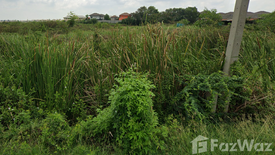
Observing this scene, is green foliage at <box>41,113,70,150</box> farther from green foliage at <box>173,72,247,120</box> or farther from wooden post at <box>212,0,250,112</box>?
wooden post at <box>212,0,250,112</box>

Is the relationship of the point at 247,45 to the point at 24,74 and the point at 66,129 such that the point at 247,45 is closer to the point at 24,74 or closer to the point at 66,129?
the point at 66,129

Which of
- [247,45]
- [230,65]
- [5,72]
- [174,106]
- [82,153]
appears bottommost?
[82,153]

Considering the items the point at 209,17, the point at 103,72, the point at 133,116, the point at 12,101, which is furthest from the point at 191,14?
the point at 12,101

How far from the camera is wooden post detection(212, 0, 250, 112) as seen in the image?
316 cm

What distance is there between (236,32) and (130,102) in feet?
8.04

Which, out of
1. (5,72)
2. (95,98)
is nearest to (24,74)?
(5,72)

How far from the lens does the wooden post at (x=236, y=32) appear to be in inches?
124

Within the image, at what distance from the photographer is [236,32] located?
3252 millimetres

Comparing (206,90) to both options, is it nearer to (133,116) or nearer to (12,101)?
(133,116)

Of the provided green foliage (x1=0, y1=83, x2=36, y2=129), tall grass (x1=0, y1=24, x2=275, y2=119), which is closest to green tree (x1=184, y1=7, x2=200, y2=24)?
tall grass (x1=0, y1=24, x2=275, y2=119)

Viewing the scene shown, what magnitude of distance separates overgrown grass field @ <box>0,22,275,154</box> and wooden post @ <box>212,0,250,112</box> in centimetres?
12

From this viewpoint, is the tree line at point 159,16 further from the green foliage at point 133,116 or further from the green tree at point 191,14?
the green foliage at point 133,116

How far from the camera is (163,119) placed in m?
3.33

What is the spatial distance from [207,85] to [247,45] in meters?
2.86
